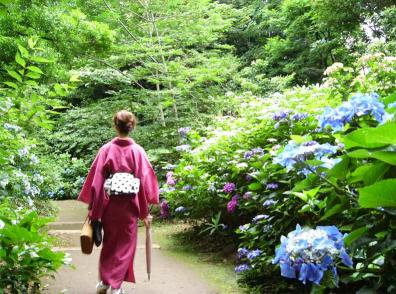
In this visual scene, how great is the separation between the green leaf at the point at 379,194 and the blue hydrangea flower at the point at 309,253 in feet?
0.76

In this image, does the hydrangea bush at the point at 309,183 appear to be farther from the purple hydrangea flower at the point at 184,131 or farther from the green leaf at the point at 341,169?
the purple hydrangea flower at the point at 184,131

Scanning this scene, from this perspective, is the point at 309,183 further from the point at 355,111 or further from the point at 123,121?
the point at 123,121

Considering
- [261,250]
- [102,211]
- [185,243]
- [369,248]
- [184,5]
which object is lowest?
[185,243]

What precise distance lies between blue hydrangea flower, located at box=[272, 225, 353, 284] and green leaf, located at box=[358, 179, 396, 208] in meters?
0.23

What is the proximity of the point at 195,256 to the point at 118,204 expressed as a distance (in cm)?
165

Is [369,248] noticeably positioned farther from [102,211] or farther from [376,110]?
[102,211]

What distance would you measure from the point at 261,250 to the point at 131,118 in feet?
5.02

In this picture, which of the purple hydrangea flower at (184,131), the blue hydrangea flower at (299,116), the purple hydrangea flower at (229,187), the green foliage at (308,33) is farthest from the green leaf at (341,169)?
the green foliage at (308,33)

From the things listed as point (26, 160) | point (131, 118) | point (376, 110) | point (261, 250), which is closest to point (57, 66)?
point (26, 160)

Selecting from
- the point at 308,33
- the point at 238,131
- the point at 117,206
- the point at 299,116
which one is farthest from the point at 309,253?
the point at 308,33

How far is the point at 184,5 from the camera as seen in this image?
9.30m

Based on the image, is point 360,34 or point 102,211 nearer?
point 102,211

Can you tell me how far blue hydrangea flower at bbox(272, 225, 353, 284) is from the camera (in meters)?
1.30

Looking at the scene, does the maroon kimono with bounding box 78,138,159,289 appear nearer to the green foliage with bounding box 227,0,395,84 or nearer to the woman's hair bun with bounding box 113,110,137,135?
the woman's hair bun with bounding box 113,110,137,135
